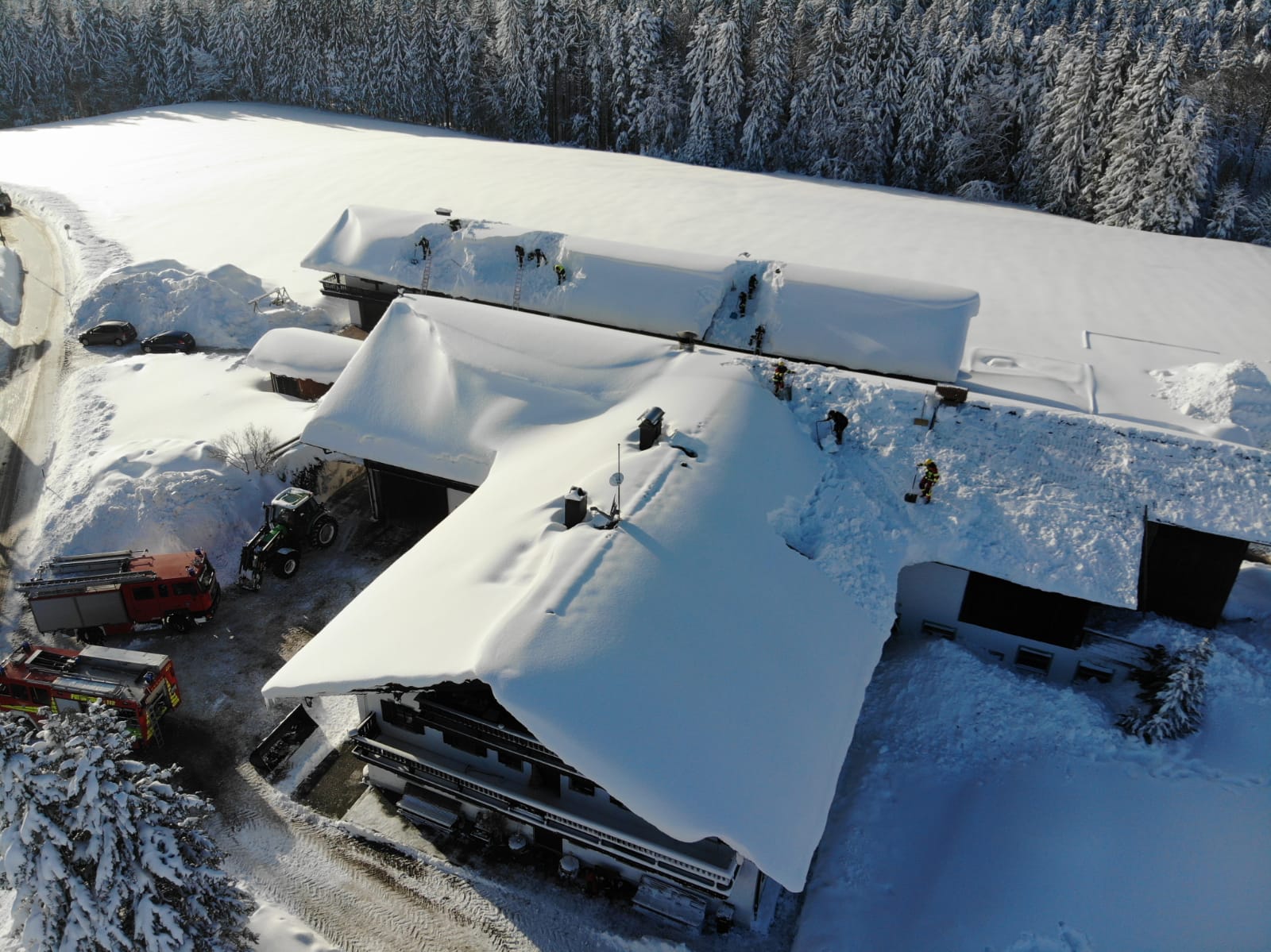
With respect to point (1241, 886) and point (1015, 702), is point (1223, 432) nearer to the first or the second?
point (1015, 702)

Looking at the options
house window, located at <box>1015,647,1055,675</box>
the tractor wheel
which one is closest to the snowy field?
house window, located at <box>1015,647,1055,675</box>

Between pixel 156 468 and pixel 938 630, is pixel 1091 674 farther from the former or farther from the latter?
pixel 156 468

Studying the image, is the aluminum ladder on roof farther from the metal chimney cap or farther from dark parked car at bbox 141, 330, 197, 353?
dark parked car at bbox 141, 330, 197, 353

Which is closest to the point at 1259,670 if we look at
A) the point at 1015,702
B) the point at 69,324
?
the point at 1015,702

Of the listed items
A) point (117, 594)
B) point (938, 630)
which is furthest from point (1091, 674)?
point (117, 594)

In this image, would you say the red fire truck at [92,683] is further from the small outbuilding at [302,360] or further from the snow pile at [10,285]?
the snow pile at [10,285]

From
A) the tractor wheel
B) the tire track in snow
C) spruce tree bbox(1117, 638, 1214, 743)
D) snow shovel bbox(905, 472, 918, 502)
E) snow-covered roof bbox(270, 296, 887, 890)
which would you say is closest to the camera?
snow-covered roof bbox(270, 296, 887, 890)

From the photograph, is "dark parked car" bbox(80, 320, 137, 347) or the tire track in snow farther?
"dark parked car" bbox(80, 320, 137, 347)
